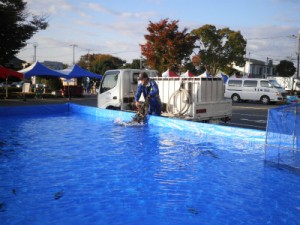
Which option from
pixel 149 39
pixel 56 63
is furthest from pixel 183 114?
pixel 56 63

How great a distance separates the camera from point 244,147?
25.2 ft

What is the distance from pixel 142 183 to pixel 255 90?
20.7 m

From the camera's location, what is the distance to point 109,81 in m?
11.4

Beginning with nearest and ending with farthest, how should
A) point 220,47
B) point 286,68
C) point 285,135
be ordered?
1. point 285,135
2. point 220,47
3. point 286,68

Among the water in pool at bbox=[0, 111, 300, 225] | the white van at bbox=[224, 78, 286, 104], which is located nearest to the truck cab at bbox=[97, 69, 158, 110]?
the water in pool at bbox=[0, 111, 300, 225]

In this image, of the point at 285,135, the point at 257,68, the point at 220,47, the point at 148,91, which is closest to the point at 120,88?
the point at 148,91

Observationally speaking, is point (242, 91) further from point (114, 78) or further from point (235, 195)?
point (235, 195)

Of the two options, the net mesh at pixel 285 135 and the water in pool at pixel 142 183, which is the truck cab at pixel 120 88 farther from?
the net mesh at pixel 285 135

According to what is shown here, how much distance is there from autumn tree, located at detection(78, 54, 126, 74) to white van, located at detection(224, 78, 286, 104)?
3101 centimetres

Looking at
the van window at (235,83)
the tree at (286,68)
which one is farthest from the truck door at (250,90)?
the tree at (286,68)

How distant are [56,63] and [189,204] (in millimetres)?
70808

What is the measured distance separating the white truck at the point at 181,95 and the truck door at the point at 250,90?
47.7 ft

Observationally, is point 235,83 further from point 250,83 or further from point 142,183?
point 142,183

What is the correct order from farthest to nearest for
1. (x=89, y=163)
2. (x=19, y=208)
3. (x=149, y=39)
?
(x=149, y=39)
(x=89, y=163)
(x=19, y=208)
